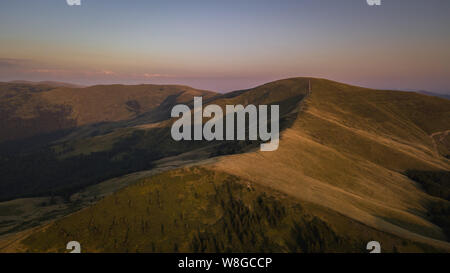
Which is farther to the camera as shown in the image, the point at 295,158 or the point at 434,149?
the point at 434,149

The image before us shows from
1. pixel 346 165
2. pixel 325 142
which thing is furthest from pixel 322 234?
pixel 325 142

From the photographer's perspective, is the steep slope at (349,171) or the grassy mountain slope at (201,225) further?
the steep slope at (349,171)

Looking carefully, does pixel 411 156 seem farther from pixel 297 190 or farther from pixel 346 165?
pixel 297 190

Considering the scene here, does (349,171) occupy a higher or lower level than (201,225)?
lower

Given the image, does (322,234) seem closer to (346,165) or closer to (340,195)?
(340,195)

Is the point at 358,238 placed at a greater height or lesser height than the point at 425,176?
greater

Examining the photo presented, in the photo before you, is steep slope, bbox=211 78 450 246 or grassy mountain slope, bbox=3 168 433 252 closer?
grassy mountain slope, bbox=3 168 433 252

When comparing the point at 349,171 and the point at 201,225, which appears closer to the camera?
the point at 201,225
